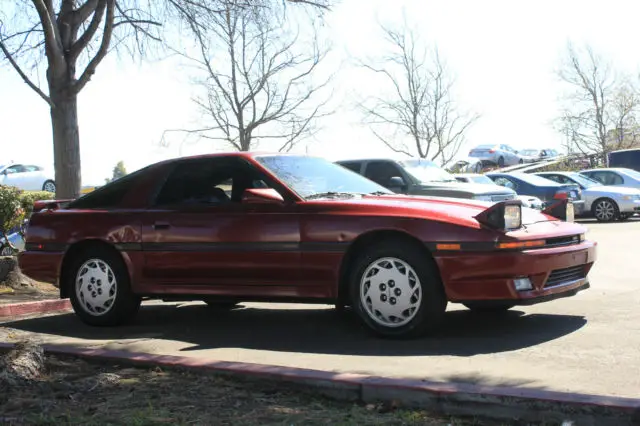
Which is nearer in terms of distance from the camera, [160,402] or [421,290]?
[160,402]

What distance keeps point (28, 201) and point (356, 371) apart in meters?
9.24

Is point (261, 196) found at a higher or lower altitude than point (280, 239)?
higher

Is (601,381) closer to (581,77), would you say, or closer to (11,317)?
(11,317)

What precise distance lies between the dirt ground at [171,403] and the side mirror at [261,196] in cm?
183

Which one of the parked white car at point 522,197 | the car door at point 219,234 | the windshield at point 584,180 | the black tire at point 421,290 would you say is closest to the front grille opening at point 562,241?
the black tire at point 421,290

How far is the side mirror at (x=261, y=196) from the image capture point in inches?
235

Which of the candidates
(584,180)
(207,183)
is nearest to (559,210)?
(207,183)

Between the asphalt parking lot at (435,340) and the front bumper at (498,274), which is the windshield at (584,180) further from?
the front bumper at (498,274)

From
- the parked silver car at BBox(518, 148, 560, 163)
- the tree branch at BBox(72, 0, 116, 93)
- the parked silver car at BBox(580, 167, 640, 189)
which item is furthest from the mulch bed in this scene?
the parked silver car at BBox(518, 148, 560, 163)

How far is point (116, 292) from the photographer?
6.73 meters

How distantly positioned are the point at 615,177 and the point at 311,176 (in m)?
19.0

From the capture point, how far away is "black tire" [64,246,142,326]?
6711 millimetres

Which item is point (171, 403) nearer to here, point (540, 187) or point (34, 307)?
point (34, 307)

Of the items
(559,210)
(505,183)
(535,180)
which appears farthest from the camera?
(535,180)
